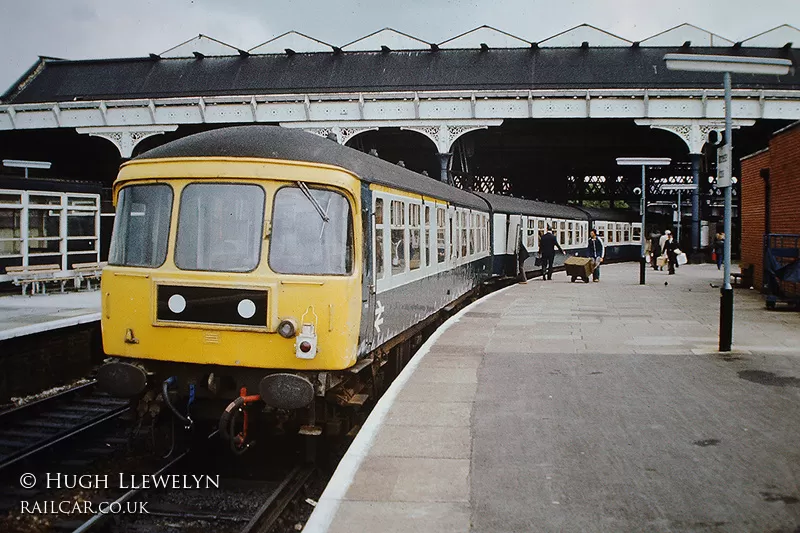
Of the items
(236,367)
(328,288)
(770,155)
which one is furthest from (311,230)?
(770,155)

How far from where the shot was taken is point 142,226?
729 cm

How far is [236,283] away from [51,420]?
15.8 ft

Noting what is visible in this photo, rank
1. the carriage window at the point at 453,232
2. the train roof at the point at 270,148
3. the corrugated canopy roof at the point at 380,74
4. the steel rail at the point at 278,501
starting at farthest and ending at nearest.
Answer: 1. the corrugated canopy roof at the point at 380,74
2. the carriage window at the point at 453,232
3. the train roof at the point at 270,148
4. the steel rail at the point at 278,501

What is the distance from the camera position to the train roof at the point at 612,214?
A: 38.4 m

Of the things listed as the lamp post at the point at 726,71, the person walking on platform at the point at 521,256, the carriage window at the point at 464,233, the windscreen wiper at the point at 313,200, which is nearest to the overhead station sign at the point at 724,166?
the lamp post at the point at 726,71

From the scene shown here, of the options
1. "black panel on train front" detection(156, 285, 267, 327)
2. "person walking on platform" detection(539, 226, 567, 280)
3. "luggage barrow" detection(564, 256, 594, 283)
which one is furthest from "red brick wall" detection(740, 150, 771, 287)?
"black panel on train front" detection(156, 285, 267, 327)

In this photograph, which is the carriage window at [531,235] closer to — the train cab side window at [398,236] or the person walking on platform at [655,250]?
the person walking on platform at [655,250]

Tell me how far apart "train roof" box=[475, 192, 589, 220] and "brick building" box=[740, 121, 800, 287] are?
6.60 m

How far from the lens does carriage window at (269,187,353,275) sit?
6918mm

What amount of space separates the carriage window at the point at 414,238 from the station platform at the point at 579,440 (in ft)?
4.15

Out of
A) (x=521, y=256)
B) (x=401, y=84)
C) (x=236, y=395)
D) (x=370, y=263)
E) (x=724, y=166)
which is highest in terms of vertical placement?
(x=401, y=84)

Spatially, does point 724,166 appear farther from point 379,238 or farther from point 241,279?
point 241,279

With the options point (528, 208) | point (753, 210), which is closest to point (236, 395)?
point (753, 210)

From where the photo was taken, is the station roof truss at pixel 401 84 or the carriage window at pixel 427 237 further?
the station roof truss at pixel 401 84
